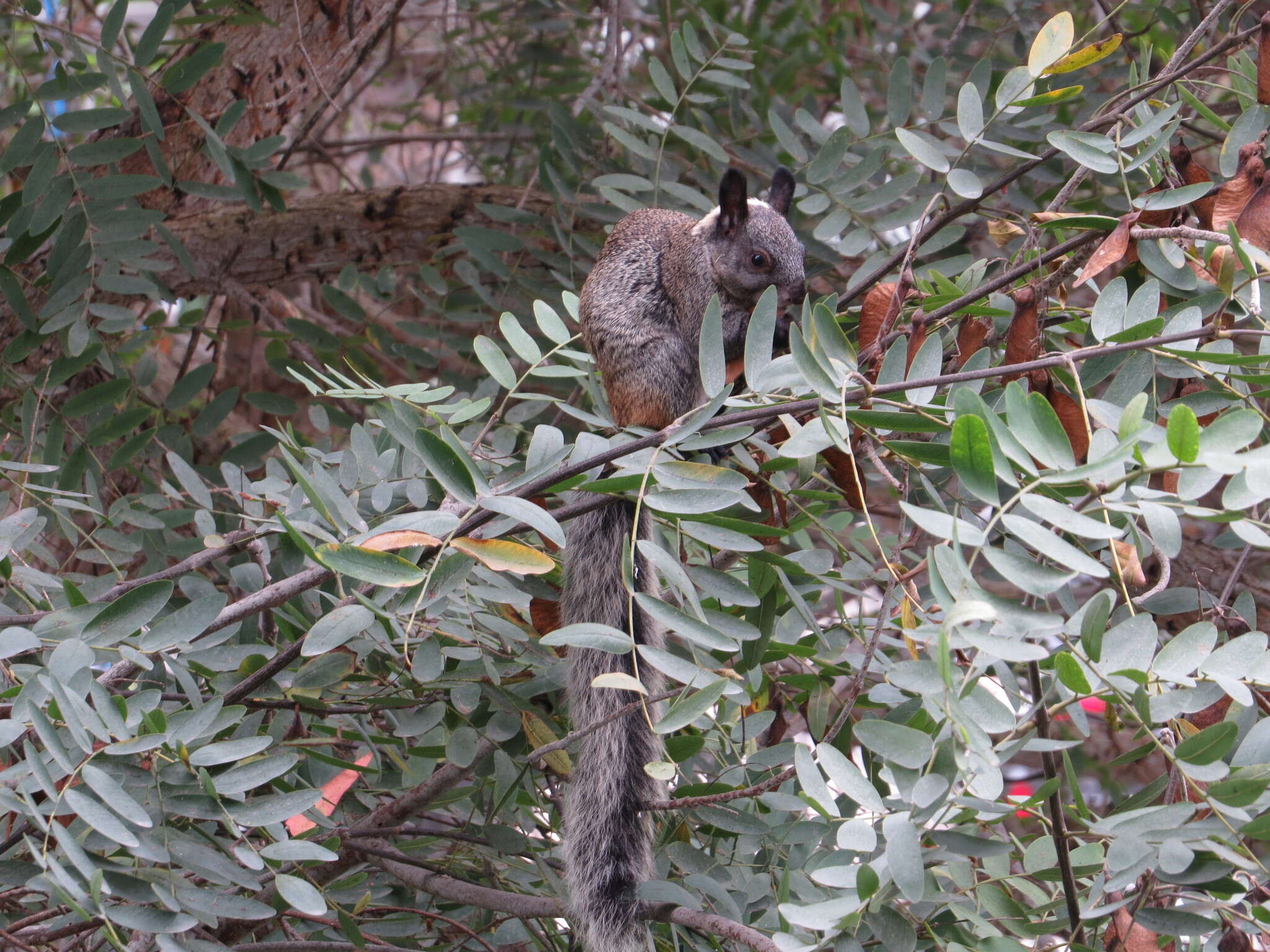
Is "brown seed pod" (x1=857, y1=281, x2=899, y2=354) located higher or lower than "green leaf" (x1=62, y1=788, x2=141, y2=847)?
higher

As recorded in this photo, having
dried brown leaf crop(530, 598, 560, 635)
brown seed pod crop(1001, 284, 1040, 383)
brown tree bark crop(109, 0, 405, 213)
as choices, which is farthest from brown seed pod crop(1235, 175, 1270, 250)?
brown tree bark crop(109, 0, 405, 213)

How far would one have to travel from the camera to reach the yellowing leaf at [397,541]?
989 mm

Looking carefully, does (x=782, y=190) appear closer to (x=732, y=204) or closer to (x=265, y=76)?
(x=732, y=204)

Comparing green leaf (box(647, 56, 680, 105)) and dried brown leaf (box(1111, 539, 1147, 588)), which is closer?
dried brown leaf (box(1111, 539, 1147, 588))

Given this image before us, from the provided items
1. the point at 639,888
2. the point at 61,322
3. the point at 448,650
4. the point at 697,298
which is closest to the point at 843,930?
the point at 639,888

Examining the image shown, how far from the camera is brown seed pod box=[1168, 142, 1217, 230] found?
1.28 metres

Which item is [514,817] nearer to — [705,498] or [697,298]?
[705,498]

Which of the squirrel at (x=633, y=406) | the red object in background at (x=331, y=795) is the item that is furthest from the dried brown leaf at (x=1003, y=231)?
the red object in background at (x=331, y=795)

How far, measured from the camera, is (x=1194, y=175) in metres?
1.33

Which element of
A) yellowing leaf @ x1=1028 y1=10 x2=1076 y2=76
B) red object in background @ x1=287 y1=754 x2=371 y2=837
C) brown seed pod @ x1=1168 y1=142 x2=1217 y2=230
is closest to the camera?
yellowing leaf @ x1=1028 y1=10 x2=1076 y2=76

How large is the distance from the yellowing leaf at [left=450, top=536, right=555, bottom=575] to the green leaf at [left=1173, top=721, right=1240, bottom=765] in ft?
1.86

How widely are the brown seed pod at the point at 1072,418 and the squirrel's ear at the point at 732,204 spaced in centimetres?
106

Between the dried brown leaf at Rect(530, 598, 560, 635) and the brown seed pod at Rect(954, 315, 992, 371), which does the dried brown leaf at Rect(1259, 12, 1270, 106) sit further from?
the dried brown leaf at Rect(530, 598, 560, 635)

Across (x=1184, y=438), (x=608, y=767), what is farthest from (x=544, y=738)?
(x=1184, y=438)
